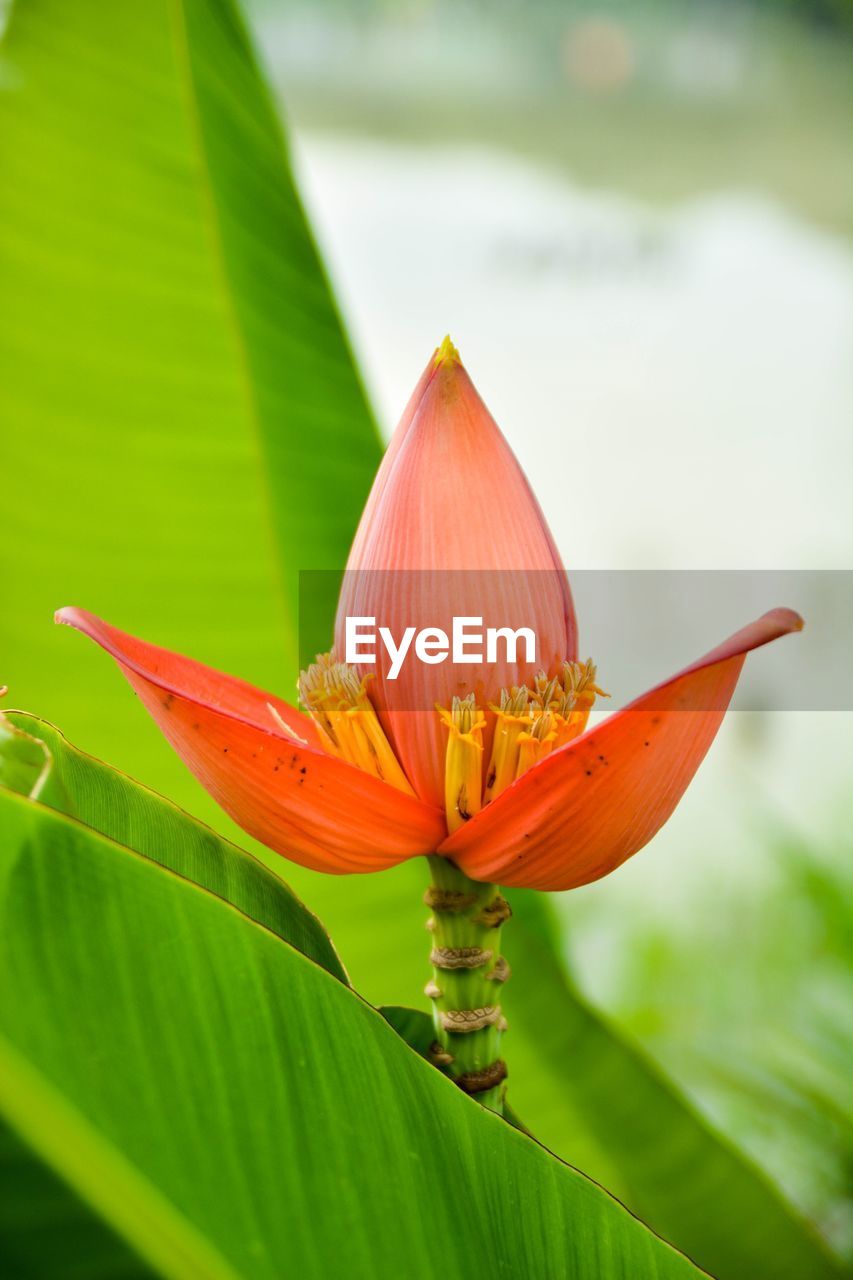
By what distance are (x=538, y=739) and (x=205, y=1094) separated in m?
0.07

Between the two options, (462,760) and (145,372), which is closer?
(462,760)

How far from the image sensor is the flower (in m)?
0.15

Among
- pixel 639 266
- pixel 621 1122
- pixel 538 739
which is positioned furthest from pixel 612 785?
pixel 639 266

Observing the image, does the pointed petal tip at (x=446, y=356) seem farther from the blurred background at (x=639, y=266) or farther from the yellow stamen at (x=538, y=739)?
the blurred background at (x=639, y=266)

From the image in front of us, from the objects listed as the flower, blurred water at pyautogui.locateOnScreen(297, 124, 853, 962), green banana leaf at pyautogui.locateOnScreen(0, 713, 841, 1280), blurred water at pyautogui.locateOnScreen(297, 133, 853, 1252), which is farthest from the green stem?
blurred water at pyautogui.locateOnScreen(297, 124, 853, 962)

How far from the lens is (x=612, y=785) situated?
5.7 inches

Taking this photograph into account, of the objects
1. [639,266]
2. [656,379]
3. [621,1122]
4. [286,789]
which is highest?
[639,266]

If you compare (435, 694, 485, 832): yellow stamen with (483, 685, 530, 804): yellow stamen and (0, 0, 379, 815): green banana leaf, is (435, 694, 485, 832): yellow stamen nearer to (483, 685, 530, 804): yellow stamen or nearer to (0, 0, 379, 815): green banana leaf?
(483, 685, 530, 804): yellow stamen

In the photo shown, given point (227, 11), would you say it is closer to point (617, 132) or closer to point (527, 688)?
point (527, 688)

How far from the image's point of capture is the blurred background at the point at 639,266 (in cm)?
156

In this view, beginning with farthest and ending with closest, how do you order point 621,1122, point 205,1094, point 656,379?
point 656,379
point 621,1122
point 205,1094

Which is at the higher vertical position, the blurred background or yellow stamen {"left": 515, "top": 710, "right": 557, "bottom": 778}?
the blurred background

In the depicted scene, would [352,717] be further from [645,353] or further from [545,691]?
[645,353]

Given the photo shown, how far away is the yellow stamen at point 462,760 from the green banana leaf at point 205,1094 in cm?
3
